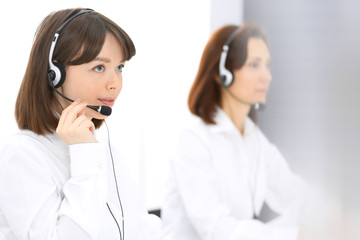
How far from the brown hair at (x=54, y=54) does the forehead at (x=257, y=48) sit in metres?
0.52

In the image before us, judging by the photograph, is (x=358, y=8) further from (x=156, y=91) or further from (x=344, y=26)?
(x=156, y=91)

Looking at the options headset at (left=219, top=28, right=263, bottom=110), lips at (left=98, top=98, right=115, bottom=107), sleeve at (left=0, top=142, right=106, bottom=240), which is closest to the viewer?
sleeve at (left=0, top=142, right=106, bottom=240)

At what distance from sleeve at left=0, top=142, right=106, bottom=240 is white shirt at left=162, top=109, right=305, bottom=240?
0.50 m

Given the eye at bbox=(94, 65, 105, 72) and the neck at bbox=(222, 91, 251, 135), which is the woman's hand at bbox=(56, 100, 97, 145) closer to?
the eye at bbox=(94, 65, 105, 72)

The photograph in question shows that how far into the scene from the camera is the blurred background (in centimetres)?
71

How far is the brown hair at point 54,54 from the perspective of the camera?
74 cm

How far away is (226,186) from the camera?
4.05ft

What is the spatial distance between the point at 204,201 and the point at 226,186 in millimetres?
101

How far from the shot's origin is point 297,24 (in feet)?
3.09

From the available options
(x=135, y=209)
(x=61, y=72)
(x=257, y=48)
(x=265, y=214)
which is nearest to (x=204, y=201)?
(x=265, y=214)

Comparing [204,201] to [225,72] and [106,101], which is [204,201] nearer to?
[225,72]

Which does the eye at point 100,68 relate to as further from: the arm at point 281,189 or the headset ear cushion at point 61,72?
the arm at point 281,189

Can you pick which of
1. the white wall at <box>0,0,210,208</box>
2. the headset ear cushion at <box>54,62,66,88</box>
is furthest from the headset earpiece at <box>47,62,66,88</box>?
the white wall at <box>0,0,210,208</box>

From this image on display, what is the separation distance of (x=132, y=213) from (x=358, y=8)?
1.91 ft
